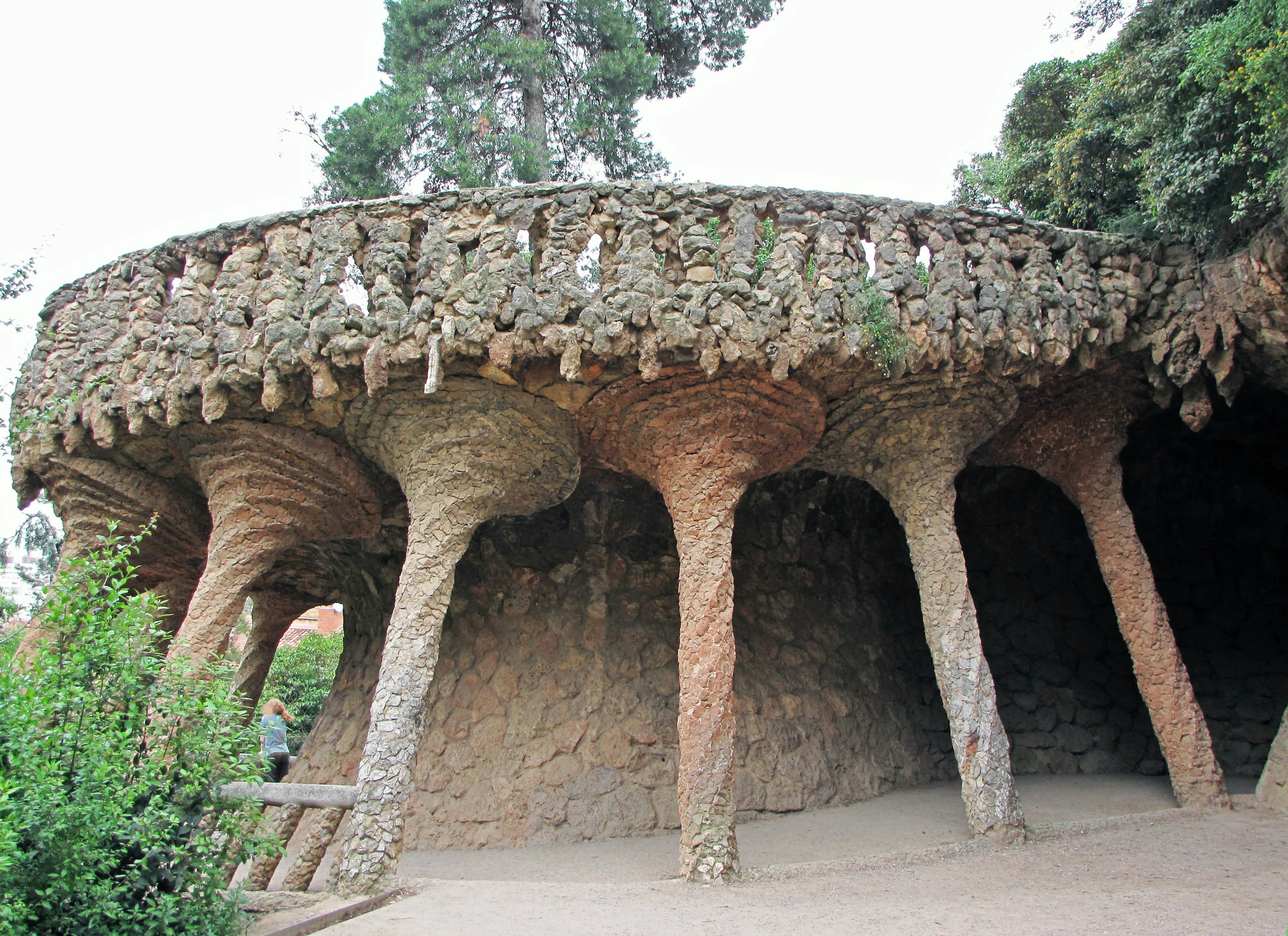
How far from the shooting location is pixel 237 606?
6.29 m

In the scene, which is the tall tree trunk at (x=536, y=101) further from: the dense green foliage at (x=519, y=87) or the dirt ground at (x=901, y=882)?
the dirt ground at (x=901, y=882)

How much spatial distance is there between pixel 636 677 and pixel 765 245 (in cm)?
348

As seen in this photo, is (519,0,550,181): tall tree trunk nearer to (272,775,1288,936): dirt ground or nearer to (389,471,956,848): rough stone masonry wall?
(389,471,956,848): rough stone masonry wall

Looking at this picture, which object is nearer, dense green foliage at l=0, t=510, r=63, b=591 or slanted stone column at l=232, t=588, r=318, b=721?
slanted stone column at l=232, t=588, r=318, b=721

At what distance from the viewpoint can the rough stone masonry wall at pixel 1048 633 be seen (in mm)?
8562

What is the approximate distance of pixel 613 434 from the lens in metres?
6.26

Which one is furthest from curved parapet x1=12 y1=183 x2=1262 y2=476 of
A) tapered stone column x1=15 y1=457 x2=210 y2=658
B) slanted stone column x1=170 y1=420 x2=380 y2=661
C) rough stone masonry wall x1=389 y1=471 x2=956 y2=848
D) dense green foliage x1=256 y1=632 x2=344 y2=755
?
dense green foliage x1=256 y1=632 x2=344 y2=755

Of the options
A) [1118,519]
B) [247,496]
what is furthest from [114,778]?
[1118,519]

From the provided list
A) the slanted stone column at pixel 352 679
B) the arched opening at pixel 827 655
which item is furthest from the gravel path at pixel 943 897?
the slanted stone column at pixel 352 679

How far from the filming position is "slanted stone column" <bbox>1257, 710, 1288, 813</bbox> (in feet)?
20.0

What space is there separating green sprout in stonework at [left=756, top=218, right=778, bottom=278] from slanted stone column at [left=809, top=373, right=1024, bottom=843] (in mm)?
1091

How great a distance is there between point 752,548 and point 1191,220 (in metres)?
4.04

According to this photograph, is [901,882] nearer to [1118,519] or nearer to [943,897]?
[943,897]

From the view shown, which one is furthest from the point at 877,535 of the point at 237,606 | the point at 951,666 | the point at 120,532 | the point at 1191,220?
the point at 120,532
